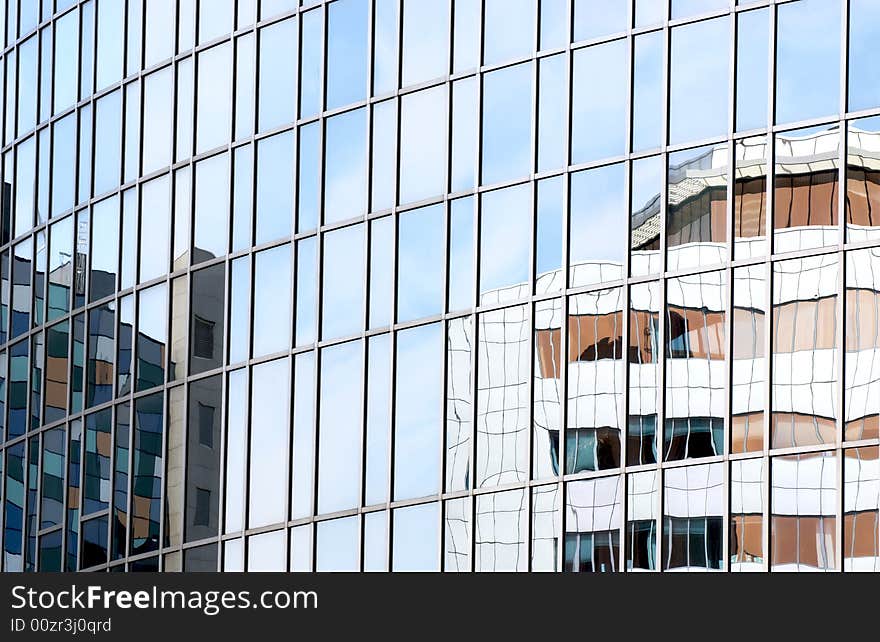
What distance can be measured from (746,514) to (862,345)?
10.2 ft

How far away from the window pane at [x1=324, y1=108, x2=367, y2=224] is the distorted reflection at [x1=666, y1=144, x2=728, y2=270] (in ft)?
19.7

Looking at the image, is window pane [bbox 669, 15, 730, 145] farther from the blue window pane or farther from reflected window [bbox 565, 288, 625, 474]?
reflected window [bbox 565, 288, 625, 474]

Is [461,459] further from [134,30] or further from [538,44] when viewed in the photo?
[134,30]

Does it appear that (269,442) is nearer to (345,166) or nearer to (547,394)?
(345,166)

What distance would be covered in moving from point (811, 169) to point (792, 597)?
32.3 feet

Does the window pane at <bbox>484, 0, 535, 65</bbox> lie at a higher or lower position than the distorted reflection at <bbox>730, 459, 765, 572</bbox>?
higher

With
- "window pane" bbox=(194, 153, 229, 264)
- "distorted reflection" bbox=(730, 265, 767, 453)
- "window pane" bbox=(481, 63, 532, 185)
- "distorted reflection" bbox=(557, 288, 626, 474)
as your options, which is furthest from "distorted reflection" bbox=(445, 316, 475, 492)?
"window pane" bbox=(194, 153, 229, 264)

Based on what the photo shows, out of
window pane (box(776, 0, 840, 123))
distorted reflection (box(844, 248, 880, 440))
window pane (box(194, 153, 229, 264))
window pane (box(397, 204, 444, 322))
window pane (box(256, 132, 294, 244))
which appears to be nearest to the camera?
distorted reflection (box(844, 248, 880, 440))

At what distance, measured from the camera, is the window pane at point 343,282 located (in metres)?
32.1

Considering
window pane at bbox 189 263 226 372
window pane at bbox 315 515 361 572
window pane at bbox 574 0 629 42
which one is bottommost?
window pane at bbox 315 515 361 572

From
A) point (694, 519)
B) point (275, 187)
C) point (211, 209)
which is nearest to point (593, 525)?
point (694, 519)

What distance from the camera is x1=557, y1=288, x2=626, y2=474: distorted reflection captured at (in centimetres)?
2914

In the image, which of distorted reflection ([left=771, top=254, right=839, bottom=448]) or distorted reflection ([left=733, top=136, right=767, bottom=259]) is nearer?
distorted reflection ([left=771, top=254, right=839, bottom=448])

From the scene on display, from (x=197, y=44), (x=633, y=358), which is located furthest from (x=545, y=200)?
(x=197, y=44)
